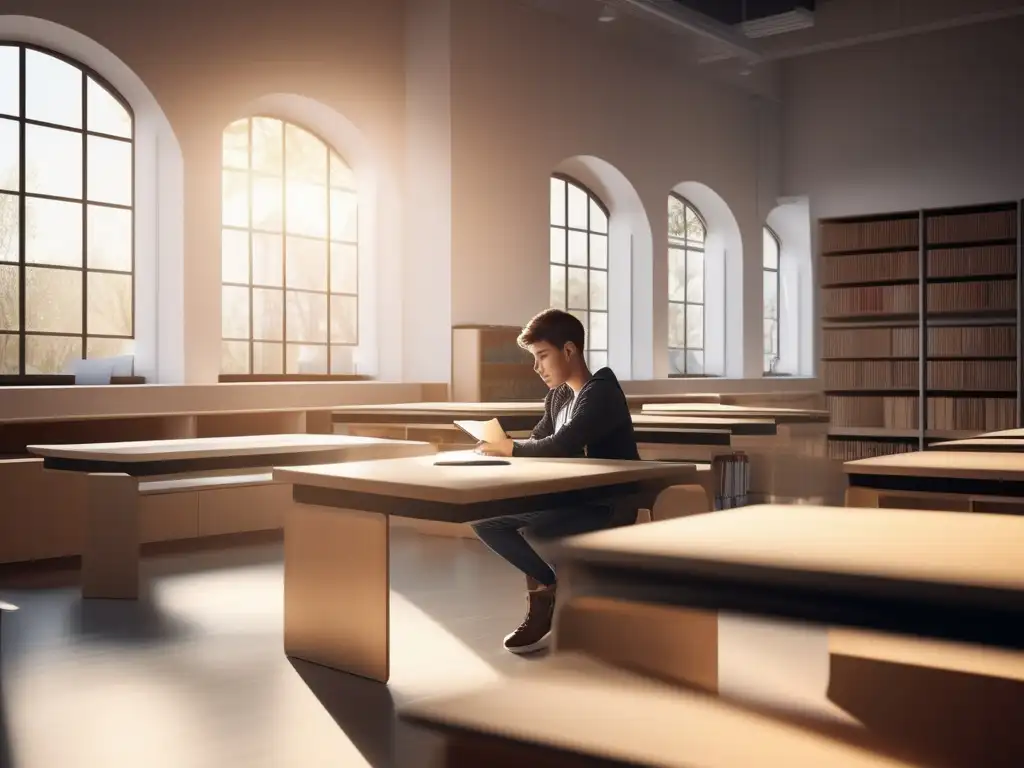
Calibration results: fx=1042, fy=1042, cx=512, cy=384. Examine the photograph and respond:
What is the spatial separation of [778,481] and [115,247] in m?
4.88

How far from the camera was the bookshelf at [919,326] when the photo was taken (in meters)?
9.52

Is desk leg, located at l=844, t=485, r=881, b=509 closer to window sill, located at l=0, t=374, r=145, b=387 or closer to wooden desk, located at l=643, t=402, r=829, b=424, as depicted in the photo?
wooden desk, located at l=643, t=402, r=829, b=424

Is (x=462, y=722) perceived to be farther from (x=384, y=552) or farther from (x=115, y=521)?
(x=115, y=521)

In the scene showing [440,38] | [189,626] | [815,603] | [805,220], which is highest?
[440,38]

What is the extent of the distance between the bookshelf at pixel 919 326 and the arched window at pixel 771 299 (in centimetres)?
214

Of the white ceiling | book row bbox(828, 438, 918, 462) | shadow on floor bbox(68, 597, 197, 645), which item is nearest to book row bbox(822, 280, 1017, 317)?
book row bbox(828, 438, 918, 462)

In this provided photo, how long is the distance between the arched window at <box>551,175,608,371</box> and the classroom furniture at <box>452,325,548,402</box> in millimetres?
1837

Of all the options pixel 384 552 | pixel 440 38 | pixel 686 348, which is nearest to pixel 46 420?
pixel 384 552

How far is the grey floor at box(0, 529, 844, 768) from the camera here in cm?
273

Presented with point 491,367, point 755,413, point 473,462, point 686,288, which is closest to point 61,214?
point 491,367

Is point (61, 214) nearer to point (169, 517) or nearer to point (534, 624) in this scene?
point (169, 517)

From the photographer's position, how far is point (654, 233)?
1049 centimetres

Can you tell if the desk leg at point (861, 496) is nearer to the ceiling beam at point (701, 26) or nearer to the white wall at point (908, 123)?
the ceiling beam at point (701, 26)

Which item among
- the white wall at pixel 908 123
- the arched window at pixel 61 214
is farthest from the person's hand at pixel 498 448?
the white wall at pixel 908 123
